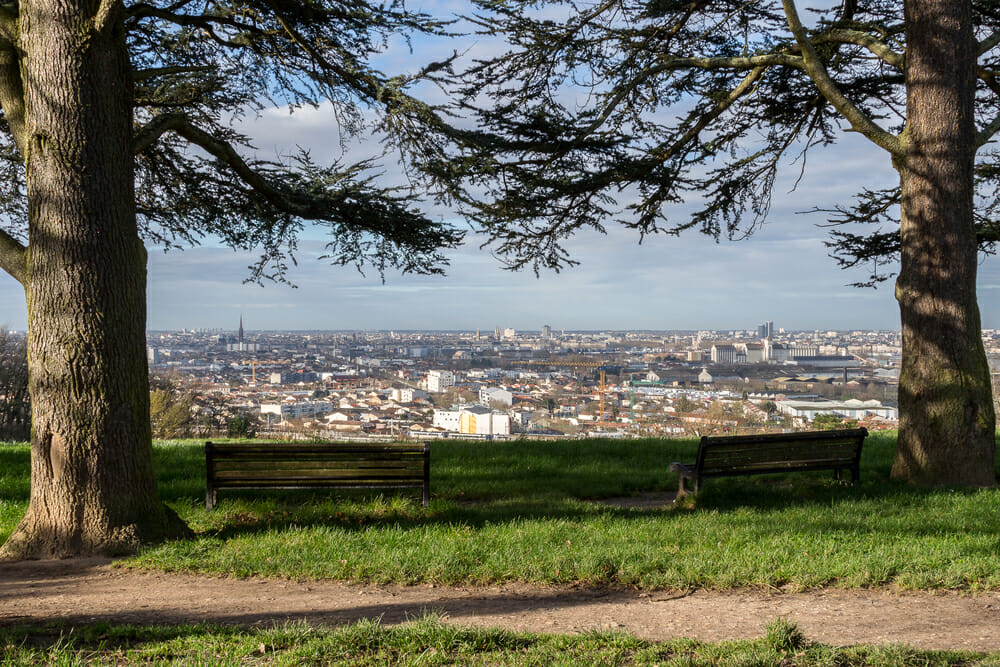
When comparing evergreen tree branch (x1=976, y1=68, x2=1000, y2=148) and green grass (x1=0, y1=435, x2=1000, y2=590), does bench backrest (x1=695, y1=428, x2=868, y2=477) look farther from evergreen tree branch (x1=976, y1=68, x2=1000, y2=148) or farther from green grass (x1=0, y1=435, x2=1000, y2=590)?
evergreen tree branch (x1=976, y1=68, x2=1000, y2=148)

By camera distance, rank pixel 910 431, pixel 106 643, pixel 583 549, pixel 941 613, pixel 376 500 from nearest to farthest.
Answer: pixel 106 643
pixel 941 613
pixel 583 549
pixel 376 500
pixel 910 431

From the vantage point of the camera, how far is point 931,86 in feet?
26.8

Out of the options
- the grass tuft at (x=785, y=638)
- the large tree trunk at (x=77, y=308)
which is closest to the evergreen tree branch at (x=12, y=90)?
the large tree trunk at (x=77, y=308)

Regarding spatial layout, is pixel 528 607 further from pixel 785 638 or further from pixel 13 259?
pixel 13 259

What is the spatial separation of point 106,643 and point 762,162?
10403 millimetres

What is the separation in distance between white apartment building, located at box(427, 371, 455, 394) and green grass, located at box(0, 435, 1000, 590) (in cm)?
1841

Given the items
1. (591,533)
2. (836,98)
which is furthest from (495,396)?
(591,533)

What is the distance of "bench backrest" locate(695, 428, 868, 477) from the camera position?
7395 millimetres

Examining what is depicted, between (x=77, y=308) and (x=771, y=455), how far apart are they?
667 centimetres

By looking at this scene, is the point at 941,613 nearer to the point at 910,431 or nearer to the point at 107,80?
the point at 910,431

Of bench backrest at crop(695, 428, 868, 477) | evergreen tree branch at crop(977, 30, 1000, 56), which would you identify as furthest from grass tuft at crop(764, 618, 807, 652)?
evergreen tree branch at crop(977, 30, 1000, 56)

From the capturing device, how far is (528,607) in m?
4.59

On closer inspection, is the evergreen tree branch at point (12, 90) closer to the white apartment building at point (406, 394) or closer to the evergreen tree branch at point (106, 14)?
the evergreen tree branch at point (106, 14)

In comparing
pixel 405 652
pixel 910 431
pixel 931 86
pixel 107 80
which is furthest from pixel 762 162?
pixel 405 652
